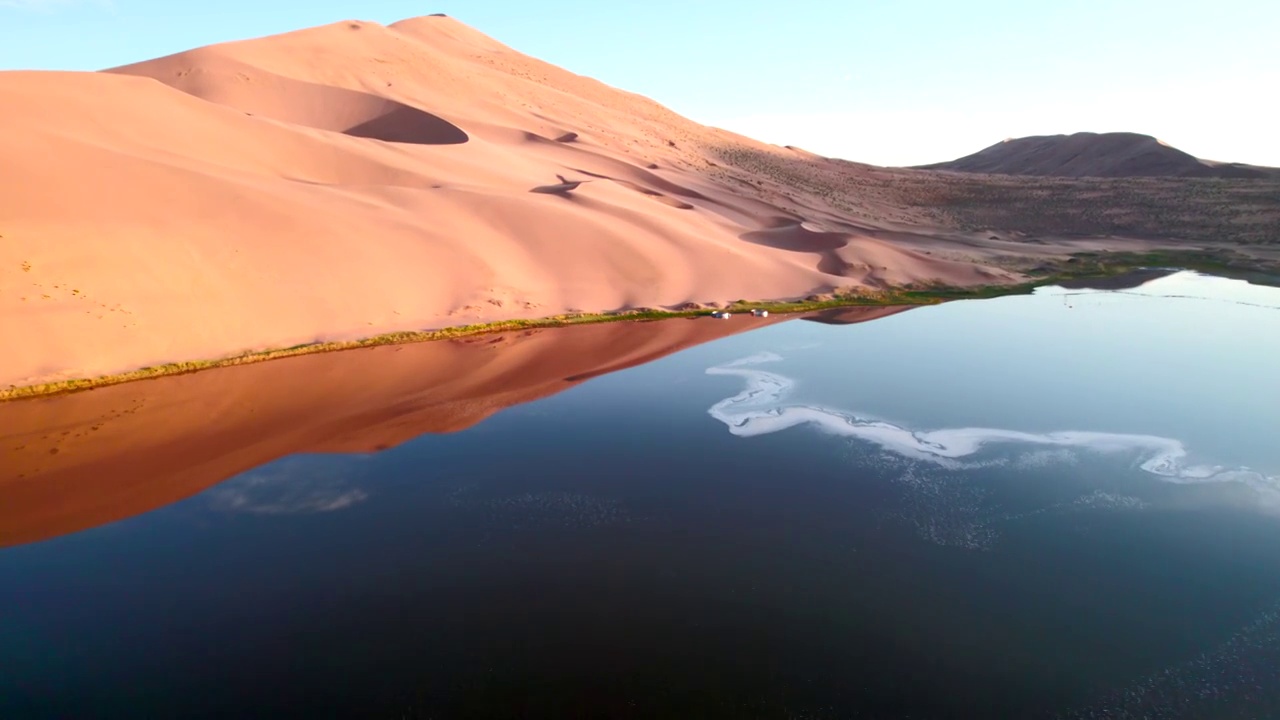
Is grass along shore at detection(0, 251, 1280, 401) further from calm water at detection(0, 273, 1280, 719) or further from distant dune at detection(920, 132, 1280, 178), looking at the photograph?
distant dune at detection(920, 132, 1280, 178)

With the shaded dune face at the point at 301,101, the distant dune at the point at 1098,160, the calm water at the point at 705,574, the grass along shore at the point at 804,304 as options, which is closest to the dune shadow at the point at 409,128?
the shaded dune face at the point at 301,101

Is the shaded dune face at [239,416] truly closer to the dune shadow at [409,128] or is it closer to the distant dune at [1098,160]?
the dune shadow at [409,128]

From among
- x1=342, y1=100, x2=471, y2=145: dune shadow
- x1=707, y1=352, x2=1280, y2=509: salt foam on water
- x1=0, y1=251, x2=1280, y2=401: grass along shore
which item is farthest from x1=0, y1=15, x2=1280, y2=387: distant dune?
x1=707, y1=352, x2=1280, y2=509: salt foam on water

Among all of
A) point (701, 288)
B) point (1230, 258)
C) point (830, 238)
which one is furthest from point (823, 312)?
point (1230, 258)

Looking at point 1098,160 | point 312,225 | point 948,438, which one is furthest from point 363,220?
point 1098,160

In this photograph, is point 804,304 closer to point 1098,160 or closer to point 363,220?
point 363,220

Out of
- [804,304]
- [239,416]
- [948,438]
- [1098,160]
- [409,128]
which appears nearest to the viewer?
[948,438]
